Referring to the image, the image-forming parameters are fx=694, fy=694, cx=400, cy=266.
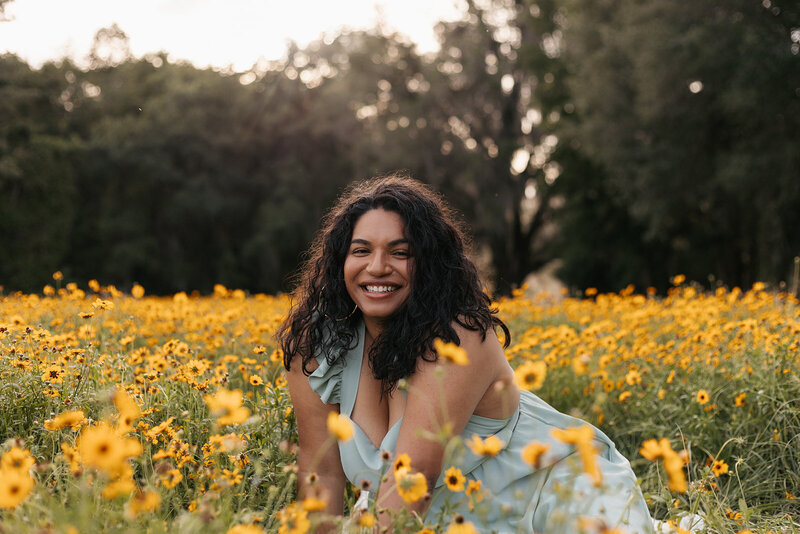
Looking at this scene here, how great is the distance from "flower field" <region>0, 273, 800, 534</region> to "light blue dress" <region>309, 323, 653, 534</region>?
17cm

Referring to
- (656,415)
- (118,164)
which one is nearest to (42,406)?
(656,415)

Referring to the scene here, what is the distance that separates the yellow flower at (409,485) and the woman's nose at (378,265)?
979 millimetres

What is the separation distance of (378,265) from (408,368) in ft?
1.19

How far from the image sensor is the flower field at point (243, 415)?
143cm

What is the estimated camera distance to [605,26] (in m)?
14.1

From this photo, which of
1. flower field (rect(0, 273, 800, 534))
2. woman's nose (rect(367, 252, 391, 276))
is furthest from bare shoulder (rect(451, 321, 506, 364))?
woman's nose (rect(367, 252, 391, 276))

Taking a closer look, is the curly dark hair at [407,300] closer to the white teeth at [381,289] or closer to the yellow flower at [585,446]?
the white teeth at [381,289]

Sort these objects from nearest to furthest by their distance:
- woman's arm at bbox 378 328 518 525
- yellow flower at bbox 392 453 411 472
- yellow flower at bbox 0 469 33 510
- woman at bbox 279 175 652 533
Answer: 1. yellow flower at bbox 0 469 33 510
2. yellow flower at bbox 392 453 411 472
3. woman's arm at bbox 378 328 518 525
4. woman at bbox 279 175 652 533

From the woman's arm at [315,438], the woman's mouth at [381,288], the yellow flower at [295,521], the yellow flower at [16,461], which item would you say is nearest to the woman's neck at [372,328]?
the woman's mouth at [381,288]

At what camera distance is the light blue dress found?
2.12 m

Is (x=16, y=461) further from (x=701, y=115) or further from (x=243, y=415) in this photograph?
(x=701, y=115)

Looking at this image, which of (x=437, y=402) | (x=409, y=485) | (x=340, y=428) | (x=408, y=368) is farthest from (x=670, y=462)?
(x=408, y=368)

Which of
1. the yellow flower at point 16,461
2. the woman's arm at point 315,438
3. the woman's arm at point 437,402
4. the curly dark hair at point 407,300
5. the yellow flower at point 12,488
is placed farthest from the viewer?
the woman's arm at point 315,438

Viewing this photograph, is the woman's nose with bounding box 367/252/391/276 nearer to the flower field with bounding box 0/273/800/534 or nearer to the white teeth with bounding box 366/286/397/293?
the white teeth with bounding box 366/286/397/293
